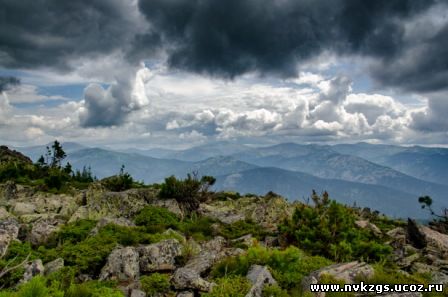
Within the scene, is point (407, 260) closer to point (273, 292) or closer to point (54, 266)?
point (273, 292)

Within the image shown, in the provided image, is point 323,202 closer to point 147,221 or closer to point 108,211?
point 147,221

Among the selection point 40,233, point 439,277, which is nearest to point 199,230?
point 40,233

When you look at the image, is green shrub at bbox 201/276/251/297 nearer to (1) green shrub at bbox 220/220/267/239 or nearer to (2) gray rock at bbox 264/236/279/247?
(2) gray rock at bbox 264/236/279/247

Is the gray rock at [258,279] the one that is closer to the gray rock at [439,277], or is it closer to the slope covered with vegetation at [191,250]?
the slope covered with vegetation at [191,250]

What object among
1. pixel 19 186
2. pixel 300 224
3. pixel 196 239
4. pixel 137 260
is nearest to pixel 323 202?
pixel 300 224

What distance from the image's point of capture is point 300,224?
2150 centimetres

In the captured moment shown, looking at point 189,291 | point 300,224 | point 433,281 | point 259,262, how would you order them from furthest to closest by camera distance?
point 300,224, point 433,281, point 259,262, point 189,291

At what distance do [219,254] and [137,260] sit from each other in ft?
11.4

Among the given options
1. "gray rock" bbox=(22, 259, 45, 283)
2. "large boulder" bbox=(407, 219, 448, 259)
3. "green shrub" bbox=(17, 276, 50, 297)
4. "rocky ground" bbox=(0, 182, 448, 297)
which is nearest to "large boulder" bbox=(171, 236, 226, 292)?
"rocky ground" bbox=(0, 182, 448, 297)

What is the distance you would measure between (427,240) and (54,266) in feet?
70.1

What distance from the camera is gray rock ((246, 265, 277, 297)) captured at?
12607 millimetres

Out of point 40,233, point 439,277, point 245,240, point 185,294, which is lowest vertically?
point 439,277

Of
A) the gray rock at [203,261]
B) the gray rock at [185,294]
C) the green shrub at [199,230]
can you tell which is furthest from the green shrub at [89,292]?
the green shrub at [199,230]

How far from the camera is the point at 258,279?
13172mm
